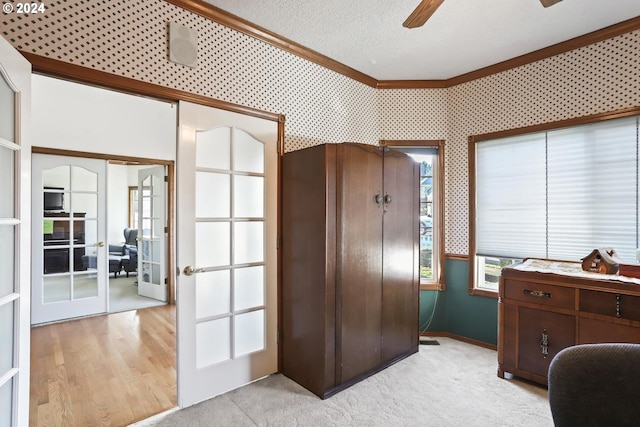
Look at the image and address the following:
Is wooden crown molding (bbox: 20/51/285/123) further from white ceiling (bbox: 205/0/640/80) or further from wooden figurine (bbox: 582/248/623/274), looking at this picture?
wooden figurine (bbox: 582/248/623/274)

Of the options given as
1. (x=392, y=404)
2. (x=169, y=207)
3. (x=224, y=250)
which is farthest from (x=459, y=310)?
(x=169, y=207)

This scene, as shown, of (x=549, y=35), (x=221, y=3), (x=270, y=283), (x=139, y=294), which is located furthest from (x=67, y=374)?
(x=549, y=35)

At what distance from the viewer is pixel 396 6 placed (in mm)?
2234

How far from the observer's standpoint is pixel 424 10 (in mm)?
1727

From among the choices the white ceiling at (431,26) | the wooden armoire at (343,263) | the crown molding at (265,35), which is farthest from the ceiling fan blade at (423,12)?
the crown molding at (265,35)

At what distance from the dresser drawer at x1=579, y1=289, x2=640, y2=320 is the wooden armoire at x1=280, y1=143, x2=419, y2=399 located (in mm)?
1248

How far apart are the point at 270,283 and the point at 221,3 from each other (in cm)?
203

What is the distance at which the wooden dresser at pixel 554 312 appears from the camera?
2.06 m

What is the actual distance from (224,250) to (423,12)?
76.4 inches

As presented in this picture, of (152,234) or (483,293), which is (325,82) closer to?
(483,293)

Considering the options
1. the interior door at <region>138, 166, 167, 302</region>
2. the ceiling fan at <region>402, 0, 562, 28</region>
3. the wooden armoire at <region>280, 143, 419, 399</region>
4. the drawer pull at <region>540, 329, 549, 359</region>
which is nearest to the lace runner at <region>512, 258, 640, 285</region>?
the drawer pull at <region>540, 329, 549, 359</region>

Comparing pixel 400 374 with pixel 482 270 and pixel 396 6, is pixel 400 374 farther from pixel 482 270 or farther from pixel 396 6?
pixel 396 6

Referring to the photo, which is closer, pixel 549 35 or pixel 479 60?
pixel 549 35

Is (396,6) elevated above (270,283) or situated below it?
above
